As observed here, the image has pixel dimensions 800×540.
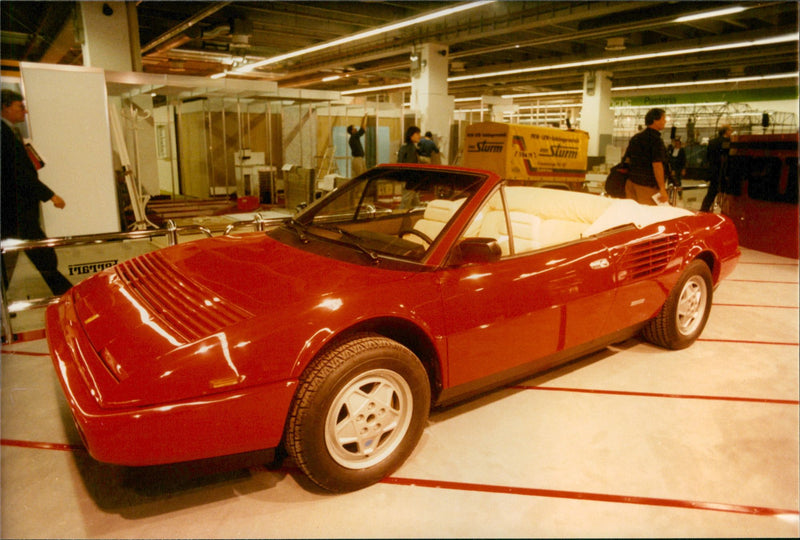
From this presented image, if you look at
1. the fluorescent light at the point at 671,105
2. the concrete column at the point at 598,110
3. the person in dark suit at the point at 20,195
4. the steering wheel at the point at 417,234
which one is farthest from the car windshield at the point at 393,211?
the fluorescent light at the point at 671,105

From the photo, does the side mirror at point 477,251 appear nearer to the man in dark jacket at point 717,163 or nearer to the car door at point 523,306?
the car door at point 523,306

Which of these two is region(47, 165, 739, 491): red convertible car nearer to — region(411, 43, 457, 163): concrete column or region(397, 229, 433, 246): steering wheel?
region(397, 229, 433, 246): steering wheel

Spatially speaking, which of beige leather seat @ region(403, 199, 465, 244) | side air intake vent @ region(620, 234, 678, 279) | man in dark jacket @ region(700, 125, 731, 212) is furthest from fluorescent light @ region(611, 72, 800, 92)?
beige leather seat @ region(403, 199, 465, 244)

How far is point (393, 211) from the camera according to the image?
12.2ft

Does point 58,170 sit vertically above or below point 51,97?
below

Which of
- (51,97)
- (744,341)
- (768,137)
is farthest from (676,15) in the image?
(51,97)

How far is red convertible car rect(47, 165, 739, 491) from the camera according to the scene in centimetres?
194

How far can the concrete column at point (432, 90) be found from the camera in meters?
16.0

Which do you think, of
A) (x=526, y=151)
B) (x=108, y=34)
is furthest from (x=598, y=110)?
(x=108, y=34)

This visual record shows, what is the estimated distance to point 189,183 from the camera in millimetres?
17266

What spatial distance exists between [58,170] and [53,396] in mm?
5136

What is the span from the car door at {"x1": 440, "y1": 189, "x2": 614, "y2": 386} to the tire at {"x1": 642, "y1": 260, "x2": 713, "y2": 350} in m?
0.86

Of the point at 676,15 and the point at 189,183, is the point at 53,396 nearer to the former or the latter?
the point at 676,15

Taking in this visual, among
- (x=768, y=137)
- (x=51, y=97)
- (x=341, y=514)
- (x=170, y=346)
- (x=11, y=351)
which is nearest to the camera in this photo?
(x=170, y=346)
